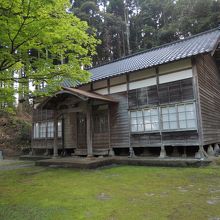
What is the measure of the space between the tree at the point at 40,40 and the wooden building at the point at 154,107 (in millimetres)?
3147

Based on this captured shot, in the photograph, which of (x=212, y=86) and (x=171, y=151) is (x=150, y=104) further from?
(x=212, y=86)

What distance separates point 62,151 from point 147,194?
32.8 feet

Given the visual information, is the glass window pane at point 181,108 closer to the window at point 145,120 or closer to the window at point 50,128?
the window at point 145,120

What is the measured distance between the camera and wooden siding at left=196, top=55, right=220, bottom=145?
9.90 metres

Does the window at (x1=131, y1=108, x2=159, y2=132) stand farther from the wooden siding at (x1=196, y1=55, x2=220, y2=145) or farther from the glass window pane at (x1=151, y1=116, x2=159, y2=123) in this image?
the wooden siding at (x1=196, y1=55, x2=220, y2=145)

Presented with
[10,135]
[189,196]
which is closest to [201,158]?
[189,196]

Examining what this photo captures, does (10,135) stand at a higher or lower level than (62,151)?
higher

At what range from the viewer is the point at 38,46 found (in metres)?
6.16

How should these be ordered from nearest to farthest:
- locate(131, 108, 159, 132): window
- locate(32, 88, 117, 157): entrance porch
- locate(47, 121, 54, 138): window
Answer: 1. locate(131, 108, 159, 132): window
2. locate(32, 88, 117, 157): entrance porch
3. locate(47, 121, 54, 138): window

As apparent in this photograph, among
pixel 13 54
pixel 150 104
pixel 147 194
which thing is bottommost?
pixel 147 194

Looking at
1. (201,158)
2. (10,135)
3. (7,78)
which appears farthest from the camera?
(10,135)

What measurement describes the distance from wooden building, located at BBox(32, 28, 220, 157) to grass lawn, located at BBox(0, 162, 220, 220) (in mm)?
3084

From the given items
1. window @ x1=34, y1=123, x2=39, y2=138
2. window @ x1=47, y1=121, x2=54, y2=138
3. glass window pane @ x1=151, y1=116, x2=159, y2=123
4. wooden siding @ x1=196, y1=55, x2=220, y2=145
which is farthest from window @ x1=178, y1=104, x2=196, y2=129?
window @ x1=34, y1=123, x2=39, y2=138

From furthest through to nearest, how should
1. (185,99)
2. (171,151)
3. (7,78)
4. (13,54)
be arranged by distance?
1. (171,151)
2. (185,99)
3. (7,78)
4. (13,54)
